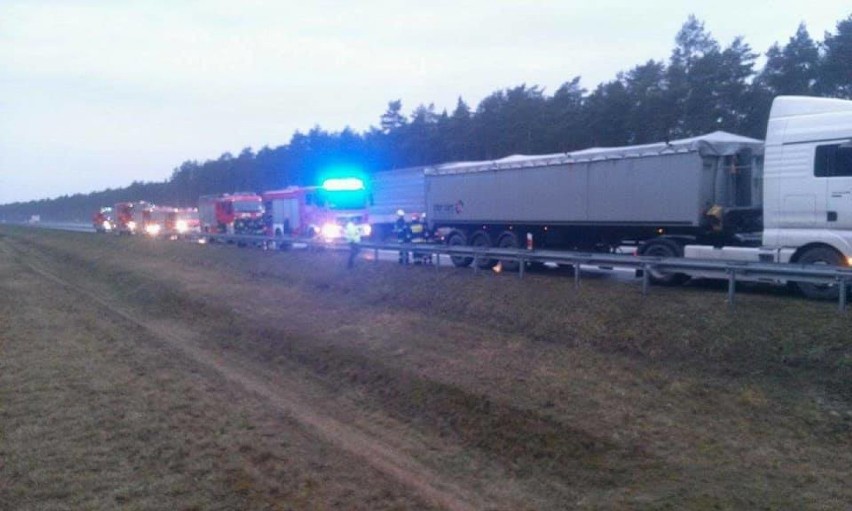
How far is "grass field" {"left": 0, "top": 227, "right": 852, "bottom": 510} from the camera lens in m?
7.61

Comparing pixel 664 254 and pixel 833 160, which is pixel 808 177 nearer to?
pixel 833 160

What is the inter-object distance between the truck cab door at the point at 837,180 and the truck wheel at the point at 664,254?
2.99 metres

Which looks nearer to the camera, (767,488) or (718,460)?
(767,488)

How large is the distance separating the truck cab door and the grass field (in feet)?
6.04

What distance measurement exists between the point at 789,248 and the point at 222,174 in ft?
426

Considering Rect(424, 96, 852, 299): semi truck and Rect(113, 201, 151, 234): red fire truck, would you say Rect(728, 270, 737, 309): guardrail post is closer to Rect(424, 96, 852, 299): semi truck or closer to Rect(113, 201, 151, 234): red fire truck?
Rect(424, 96, 852, 299): semi truck

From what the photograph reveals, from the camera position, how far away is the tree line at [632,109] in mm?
41719

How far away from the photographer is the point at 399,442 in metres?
9.35

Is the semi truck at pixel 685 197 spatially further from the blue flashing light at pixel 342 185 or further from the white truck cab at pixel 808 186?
the blue flashing light at pixel 342 185

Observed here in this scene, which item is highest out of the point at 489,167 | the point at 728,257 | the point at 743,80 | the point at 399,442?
the point at 743,80

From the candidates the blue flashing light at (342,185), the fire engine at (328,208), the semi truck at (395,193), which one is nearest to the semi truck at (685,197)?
the fire engine at (328,208)

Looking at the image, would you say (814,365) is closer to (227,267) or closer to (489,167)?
(489,167)

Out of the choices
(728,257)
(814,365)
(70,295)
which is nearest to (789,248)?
(728,257)

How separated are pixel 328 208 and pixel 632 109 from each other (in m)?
19.4
